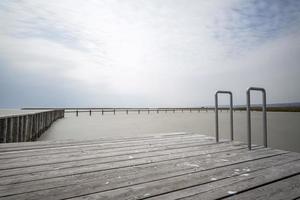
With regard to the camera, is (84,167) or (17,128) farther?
(17,128)

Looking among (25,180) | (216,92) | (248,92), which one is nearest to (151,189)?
(25,180)

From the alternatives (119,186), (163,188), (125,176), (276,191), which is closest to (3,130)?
(125,176)

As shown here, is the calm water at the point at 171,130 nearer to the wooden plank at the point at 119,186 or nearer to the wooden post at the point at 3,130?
the wooden post at the point at 3,130

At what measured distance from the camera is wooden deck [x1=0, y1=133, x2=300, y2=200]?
1.39 metres

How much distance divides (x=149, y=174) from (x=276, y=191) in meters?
1.05

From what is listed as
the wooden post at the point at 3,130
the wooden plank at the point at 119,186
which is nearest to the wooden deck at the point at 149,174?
the wooden plank at the point at 119,186

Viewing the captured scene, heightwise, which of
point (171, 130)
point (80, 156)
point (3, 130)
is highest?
point (3, 130)

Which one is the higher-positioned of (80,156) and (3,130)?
(3,130)

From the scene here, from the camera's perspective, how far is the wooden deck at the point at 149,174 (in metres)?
1.39

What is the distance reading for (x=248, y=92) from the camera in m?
2.94

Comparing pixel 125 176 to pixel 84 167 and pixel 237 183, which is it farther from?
pixel 237 183

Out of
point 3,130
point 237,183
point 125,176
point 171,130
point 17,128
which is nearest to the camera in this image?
point 237,183

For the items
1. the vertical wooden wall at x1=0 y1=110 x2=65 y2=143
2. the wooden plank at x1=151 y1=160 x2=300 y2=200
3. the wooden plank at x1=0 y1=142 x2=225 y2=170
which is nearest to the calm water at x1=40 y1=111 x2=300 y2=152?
the vertical wooden wall at x1=0 y1=110 x2=65 y2=143

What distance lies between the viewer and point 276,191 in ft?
4.67
